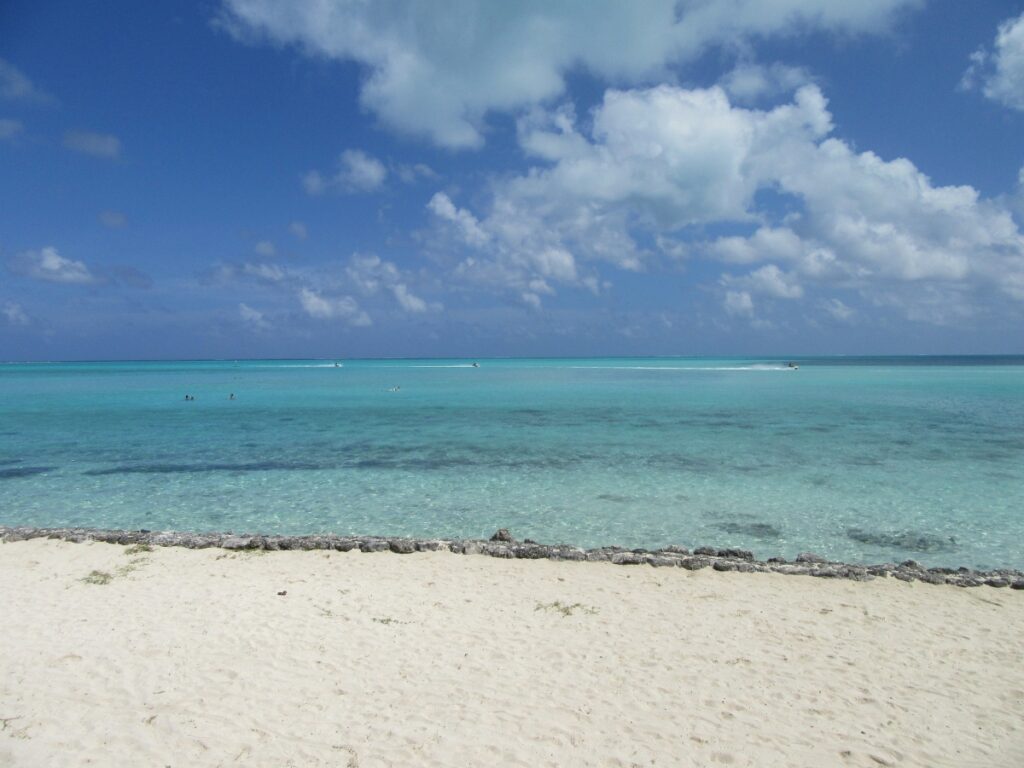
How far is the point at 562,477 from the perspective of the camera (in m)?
19.4

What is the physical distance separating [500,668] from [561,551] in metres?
4.53

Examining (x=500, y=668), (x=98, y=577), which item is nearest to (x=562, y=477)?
(x=500, y=668)

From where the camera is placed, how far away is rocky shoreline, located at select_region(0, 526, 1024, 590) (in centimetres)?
1066

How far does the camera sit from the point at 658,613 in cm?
915

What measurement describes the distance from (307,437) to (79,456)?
8.87 meters

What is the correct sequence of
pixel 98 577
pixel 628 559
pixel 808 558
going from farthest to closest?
pixel 808 558, pixel 628 559, pixel 98 577

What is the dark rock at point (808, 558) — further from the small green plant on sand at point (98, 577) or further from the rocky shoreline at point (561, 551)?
the small green plant on sand at point (98, 577)

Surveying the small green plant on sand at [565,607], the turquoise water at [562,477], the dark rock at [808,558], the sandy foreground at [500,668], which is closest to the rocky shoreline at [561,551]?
the dark rock at [808,558]

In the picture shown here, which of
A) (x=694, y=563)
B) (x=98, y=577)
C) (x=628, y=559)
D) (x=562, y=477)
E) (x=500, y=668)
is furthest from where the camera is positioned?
(x=562, y=477)

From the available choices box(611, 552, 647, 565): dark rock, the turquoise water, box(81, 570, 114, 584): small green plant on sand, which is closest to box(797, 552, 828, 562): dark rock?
the turquoise water

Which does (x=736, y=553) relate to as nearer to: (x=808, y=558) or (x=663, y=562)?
(x=808, y=558)

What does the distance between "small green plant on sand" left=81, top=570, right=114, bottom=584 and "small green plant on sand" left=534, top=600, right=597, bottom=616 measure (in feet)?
25.5

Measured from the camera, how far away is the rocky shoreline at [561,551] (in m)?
10.7

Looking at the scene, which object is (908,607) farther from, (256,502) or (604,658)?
(256,502)
